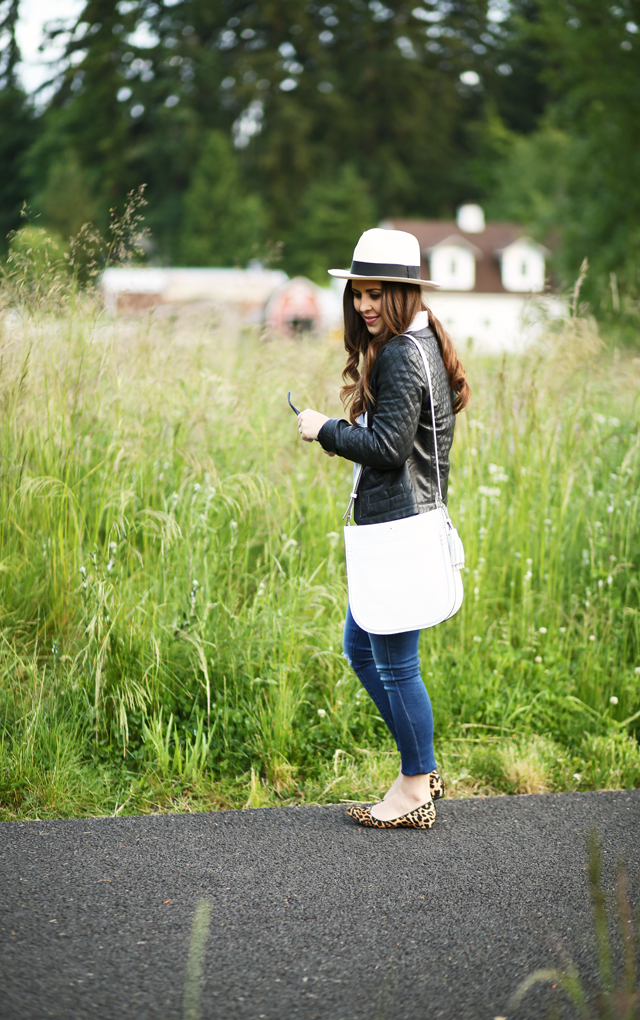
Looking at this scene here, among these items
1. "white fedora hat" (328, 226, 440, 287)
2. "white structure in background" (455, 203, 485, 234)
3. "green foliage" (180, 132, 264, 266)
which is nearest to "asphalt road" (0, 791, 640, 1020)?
"white fedora hat" (328, 226, 440, 287)

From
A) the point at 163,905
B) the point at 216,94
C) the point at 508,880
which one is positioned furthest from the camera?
the point at 216,94

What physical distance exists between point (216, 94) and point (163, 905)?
50640 mm

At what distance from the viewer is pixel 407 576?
118 inches

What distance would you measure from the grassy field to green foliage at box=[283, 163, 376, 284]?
39.4 meters

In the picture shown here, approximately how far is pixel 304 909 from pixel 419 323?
185 cm

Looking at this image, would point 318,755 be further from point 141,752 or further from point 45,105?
point 45,105

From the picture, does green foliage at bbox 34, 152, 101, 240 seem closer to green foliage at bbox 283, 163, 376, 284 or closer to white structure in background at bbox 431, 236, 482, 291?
green foliage at bbox 283, 163, 376, 284

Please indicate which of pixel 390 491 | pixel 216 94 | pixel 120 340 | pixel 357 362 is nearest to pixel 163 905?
pixel 390 491

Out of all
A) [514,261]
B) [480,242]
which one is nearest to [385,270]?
[514,261]

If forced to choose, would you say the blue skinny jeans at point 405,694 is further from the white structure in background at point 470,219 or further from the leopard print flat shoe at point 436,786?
the white structure in background at point 470,219

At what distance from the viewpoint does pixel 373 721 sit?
12.9 feet

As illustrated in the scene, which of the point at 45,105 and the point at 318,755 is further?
the point at 45,105

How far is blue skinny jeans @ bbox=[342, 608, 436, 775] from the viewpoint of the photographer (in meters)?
3.11

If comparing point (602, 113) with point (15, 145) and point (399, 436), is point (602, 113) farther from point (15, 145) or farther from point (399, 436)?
point (15, 145)
